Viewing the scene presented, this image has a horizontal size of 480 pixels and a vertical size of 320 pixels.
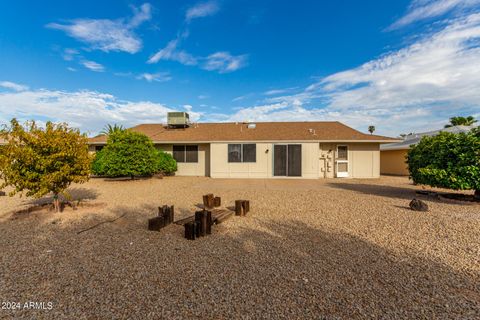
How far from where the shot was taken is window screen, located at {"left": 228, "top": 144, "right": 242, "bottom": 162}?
1462 cm

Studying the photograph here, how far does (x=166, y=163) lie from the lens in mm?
14289

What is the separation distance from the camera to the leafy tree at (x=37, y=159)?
5.61 meters

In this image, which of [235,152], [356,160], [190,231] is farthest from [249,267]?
[356,160]

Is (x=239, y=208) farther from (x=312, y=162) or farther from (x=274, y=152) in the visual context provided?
(x=312, y=162)

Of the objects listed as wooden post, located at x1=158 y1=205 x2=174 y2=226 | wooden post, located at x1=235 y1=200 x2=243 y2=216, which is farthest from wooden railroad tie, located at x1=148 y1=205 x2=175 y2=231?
wooden post, located at x1=235 y1=200 x2=243 y2=216

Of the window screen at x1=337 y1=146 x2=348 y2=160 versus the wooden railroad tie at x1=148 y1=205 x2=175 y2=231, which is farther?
the window screen at x1=337 y1=146 x2=348 y2=160

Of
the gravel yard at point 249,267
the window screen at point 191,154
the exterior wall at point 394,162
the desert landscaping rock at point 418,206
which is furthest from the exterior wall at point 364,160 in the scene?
the window screen at point 191,154

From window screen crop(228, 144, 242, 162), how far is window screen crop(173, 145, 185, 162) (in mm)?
3409

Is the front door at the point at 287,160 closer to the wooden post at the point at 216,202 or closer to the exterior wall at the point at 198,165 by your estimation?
the exterior wall at the point at 198,165

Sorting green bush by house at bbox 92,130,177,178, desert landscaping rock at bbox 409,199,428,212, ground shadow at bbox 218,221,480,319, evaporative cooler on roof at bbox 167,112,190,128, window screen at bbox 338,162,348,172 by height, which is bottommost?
ground shadow at bbox 218,221,480,319

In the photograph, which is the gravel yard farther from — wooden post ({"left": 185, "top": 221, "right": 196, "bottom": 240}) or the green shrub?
the green shrub

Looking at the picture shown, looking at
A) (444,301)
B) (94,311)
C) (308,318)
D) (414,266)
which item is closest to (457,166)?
(414,266)

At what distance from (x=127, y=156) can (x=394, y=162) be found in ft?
62.5

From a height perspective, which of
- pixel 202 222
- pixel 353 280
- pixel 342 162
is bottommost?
pixel 353 280
